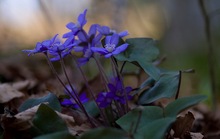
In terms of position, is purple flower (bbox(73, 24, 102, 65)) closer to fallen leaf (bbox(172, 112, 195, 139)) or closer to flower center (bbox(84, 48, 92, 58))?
flower center (bbox(84, 48, 92, 58))

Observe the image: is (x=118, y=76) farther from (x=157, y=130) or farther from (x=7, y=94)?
(x=7, y=94)

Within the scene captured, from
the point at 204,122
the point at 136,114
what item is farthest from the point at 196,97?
the point at 204,122

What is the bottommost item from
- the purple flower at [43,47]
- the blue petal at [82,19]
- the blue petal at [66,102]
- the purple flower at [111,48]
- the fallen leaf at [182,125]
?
the fallen leaf at [182,125]

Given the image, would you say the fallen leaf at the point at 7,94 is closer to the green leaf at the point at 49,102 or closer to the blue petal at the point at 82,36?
the green leaf at the point at 49,102

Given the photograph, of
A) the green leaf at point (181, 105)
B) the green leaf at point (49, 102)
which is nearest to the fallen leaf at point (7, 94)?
the green leaf at point (49, 102)

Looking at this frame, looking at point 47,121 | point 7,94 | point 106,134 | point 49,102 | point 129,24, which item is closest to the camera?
point 106,134

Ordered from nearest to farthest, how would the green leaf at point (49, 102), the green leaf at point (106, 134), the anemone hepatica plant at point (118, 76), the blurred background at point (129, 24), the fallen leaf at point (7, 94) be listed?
the green leaf at point (106, 134) < the anemone hepatica plant at point (118, 76) < the green leaf at point (49, 102) < the fallen leaf at point (7, 94) < the blurred background at point (129, 24)

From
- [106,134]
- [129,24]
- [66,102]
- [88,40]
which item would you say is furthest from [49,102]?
[129,24]
